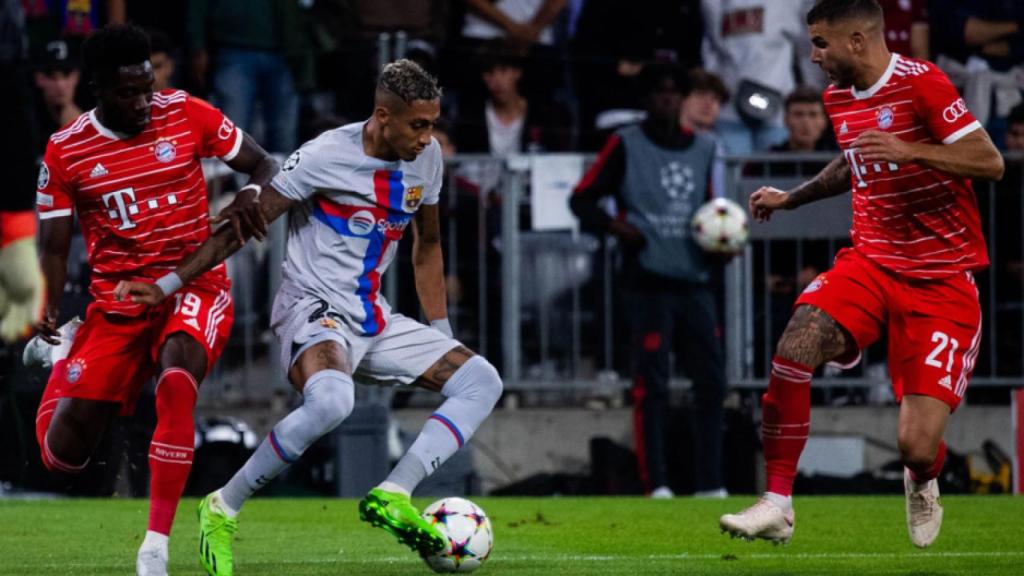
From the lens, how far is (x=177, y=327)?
27.3 ft

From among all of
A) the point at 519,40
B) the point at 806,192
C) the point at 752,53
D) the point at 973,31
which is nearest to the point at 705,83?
the point at 752,53

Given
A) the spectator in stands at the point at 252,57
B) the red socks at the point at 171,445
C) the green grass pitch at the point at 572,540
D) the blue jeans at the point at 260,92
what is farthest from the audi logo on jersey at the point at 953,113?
the spectator in stands at the point at 252,57

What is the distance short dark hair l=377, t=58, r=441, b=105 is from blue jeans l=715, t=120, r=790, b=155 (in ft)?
22.0

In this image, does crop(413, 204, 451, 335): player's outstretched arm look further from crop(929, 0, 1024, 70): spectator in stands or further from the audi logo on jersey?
crop(929, 0, 1024, 70): spectator in stands

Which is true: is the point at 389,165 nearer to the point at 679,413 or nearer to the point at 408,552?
the point at 408,552

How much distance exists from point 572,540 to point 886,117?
289 cm

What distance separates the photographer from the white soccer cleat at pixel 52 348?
8.93 meters

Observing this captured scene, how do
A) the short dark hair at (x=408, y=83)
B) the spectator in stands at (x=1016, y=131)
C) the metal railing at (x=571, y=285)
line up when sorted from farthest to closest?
the spectator in stands at (x=1016, y=131) < the metal railing at (x=571, y=285) < the short dark hair at (x=408, y=83)

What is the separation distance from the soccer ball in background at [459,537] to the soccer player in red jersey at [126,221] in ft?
4.16

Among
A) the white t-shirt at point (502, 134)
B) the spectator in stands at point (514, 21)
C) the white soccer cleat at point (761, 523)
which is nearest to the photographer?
the white soccer cleat at point (761, 523)

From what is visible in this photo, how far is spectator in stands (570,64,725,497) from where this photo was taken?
1289 cm

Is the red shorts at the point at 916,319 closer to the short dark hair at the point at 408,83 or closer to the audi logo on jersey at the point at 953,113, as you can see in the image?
the audi logo on jersey at the point at 953,113

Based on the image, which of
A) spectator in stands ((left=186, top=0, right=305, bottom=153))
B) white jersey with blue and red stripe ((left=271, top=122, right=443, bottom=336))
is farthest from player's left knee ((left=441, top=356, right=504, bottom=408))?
spectator in stands ((left=186, top=0, right=305, bottom=153))

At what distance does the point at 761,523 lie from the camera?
802 cm
